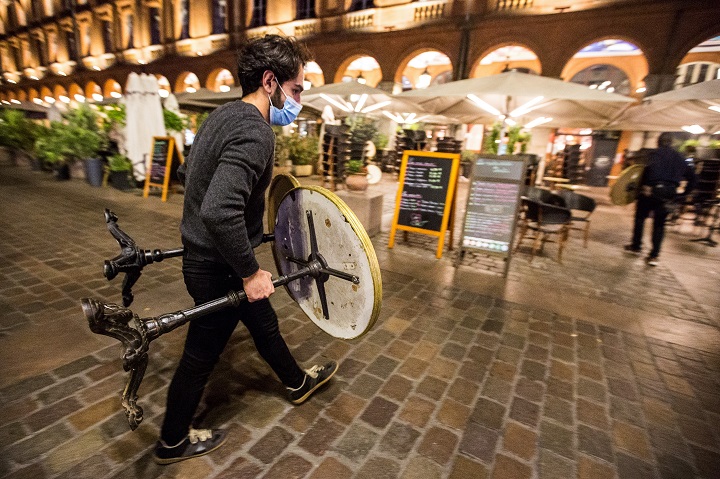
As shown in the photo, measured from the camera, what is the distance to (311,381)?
2.27 meters

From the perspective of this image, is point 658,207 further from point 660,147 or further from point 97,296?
point 97,296

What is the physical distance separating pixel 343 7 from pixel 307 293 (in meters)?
19.9

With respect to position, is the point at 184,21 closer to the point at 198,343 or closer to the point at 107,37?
the point at 107,37

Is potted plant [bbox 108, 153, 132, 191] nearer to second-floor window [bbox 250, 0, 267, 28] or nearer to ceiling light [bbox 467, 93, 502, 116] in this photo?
ceiling light [bbox 467, 93, 502, 116]

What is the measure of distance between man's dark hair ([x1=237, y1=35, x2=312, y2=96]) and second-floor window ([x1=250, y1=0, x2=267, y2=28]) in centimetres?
2384

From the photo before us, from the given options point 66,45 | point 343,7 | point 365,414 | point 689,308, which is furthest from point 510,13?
point 66,45

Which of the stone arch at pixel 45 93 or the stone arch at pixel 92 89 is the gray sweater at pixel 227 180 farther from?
the stone arch at pixel 45 93

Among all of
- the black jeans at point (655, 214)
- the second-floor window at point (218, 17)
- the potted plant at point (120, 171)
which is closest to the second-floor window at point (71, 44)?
the second-floor window at point (218, 17)

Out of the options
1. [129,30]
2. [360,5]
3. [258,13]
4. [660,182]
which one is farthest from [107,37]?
[660,182]

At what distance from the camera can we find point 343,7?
17703 mm

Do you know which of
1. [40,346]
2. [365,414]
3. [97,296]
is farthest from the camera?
[97,296]

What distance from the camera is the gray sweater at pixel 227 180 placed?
4.30 ft

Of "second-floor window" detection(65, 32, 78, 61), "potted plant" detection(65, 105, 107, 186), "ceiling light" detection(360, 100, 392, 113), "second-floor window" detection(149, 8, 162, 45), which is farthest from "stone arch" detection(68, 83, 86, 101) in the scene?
"ceiling light" detection(360, 100, 392, 113)

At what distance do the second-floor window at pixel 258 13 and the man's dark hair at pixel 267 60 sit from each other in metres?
23.8
